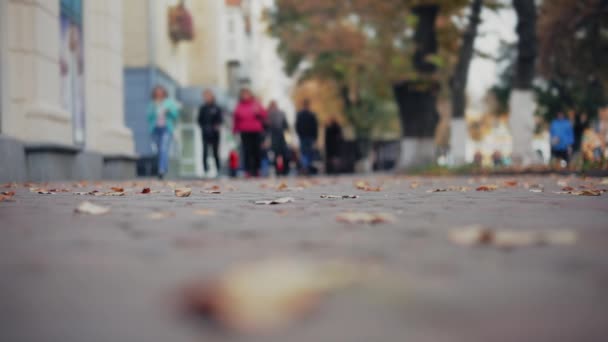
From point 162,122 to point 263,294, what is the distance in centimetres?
1408

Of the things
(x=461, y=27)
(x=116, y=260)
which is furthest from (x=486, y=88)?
(x=116, y=260)

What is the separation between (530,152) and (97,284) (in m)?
18.8

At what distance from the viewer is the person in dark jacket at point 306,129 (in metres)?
20.4

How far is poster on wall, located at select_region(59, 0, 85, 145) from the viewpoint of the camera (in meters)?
13.9

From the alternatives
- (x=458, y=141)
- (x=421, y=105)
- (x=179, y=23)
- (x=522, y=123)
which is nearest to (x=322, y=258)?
(x=522, y=123)

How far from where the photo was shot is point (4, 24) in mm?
11594

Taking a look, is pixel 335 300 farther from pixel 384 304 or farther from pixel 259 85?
pixel 259 85

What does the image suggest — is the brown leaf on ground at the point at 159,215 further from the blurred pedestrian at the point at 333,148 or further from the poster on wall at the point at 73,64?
the blurred pedestrian at the point at 333,148

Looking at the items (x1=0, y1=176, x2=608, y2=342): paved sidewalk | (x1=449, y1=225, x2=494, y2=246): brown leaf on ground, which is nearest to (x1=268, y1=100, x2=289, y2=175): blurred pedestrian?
(x1=0, y1=176, x2=608, y2=342): paved sidewalk

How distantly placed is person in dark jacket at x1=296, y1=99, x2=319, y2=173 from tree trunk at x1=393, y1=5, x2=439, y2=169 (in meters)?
4.02

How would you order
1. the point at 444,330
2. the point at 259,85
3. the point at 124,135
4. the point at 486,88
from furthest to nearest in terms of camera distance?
the point at 259,85
the point at 486,88
the point at 124,135
the point at 444,330

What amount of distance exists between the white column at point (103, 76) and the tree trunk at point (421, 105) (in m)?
9.41

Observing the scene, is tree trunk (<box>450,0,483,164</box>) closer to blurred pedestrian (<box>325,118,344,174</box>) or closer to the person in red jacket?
blurred pedestrian (<box>325,118,344,174</box>)

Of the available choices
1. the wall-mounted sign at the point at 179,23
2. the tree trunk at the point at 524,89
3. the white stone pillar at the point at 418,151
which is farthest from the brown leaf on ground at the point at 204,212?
the wall-mounted sign at the point at 179,23
